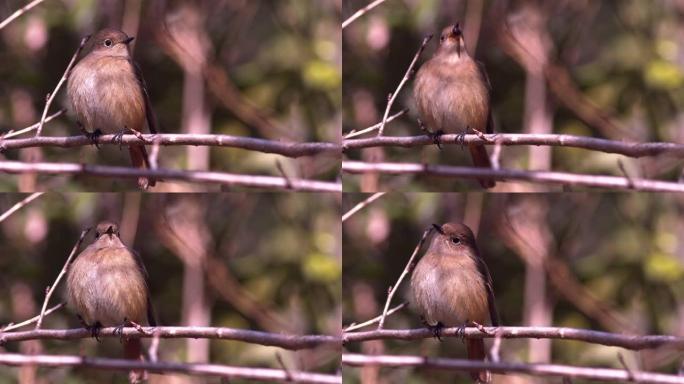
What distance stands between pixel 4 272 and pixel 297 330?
147 cm

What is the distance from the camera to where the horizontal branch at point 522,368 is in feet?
16.1

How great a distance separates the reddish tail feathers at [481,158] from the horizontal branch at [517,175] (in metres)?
0.02

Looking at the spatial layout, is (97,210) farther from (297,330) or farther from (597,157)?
(597,157)

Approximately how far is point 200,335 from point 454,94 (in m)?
1.61

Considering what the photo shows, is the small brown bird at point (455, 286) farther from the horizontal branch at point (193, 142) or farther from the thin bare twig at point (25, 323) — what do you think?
the thin bare twig at point (25, 323)

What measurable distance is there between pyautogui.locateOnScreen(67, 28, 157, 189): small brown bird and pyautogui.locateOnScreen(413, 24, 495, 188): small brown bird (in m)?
1.30

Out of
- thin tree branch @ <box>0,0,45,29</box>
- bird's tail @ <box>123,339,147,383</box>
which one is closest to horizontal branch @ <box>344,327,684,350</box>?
bird's tail @ <box>123,339,147,383</box>

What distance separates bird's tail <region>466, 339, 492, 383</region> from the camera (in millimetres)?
4906

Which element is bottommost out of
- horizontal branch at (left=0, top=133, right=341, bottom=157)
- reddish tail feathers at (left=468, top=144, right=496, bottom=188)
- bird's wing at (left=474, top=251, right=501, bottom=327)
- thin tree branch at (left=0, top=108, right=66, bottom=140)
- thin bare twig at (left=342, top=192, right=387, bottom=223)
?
bird's wing at (left=474, top=251, right=501, bottom=327)

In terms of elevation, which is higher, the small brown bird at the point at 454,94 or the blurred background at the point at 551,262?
the small brown bird at the point at 454,94

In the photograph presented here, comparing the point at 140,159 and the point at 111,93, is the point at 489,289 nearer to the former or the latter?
the point at 140,159

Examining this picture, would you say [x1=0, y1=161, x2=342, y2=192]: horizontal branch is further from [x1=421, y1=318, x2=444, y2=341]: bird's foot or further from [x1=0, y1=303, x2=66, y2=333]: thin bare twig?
[x1=421, y1=318, x2=444, y2=341]: bird's foot

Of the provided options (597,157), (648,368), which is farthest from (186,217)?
(648,368)

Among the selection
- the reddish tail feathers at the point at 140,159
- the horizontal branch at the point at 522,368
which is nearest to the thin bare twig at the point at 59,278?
the reddish tail feathers at the point at 140,159
